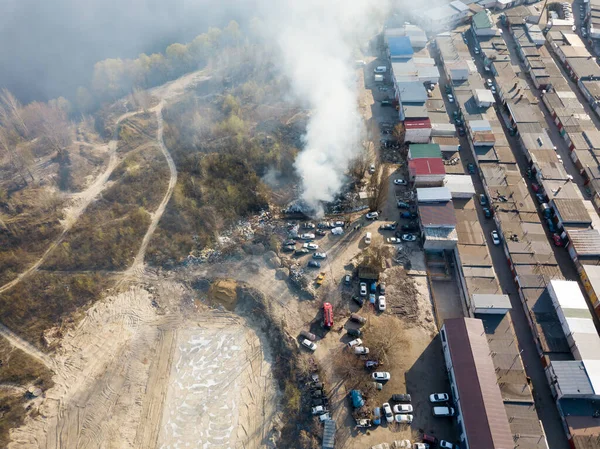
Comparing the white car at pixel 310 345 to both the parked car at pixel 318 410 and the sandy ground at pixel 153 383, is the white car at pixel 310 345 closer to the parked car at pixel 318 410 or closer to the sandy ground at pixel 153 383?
the sandy ground at pixel 153 383

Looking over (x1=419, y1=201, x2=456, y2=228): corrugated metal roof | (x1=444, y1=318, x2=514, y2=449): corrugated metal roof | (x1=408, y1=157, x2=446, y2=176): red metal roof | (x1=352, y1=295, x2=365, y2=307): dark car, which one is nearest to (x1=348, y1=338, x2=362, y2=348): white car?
(x1=352, y1=295, x2=365, y2=307): dark car

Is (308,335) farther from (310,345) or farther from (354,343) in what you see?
(354,343)

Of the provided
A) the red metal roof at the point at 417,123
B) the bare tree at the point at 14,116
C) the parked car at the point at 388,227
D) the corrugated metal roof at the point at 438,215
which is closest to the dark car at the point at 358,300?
the parked car at the point at 388,227

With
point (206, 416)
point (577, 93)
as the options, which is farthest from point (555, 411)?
point (577, 93)

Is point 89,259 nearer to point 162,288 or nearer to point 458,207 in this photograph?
point 162,288

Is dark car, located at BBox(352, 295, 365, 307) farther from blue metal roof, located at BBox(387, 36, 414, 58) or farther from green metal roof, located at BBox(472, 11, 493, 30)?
green metal roof, located at BBox(472, 11, 493, 30)

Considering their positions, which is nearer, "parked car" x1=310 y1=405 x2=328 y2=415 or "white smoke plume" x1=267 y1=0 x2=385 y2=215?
"parked car" x1=310 y1=405 x2=328 y2=415
